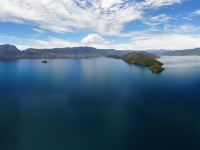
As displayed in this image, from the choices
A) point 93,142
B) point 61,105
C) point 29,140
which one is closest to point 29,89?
point 61,105

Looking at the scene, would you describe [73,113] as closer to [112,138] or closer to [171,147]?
[112,138]

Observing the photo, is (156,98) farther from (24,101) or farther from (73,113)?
(24,101)

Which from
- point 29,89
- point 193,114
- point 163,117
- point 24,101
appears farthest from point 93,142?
point 29,89

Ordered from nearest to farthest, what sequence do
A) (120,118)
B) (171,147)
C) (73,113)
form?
(171,147) → (120,118) → (73,113)

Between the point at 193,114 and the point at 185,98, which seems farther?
the point at 185,98

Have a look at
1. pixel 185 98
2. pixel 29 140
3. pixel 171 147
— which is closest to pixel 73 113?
pixel 29 140

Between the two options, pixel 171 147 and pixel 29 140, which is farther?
pixel 29 140

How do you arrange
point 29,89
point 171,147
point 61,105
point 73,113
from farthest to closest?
point 29,89 < point 61,105 < point 73,113 < point 171,147

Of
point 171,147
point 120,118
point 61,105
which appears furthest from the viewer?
point 61,105

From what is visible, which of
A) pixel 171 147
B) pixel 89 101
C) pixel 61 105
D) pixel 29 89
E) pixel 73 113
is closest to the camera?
pixel 171 147
